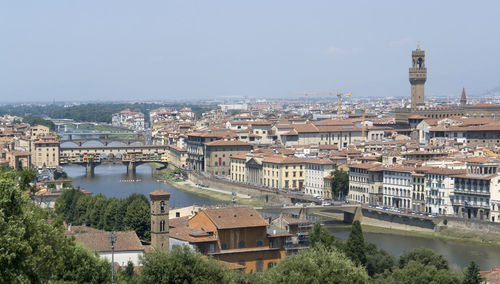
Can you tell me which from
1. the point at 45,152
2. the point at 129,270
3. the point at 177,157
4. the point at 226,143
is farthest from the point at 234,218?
the point at 177,157

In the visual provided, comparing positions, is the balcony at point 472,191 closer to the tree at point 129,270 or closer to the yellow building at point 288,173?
the yellow building at point 288,173

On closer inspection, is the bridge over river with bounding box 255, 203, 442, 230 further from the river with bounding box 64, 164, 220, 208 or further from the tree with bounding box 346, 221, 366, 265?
the tree with bounding box 346, 221, 366, 265

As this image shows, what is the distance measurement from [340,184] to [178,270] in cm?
2646

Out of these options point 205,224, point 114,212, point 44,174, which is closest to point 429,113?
point 44,174

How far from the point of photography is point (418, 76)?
69438 millimetres

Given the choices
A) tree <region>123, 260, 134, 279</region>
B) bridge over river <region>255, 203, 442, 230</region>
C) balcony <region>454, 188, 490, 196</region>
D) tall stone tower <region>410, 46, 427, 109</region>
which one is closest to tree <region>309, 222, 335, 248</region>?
tree <region>123, 260, 134, 279</region>

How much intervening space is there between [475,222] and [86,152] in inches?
1454

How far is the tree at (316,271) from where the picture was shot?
18.2 metres

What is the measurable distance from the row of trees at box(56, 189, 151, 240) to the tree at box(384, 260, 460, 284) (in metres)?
8.37

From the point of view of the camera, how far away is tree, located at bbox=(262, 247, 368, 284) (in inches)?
717

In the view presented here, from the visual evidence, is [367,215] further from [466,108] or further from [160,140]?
[160,140]

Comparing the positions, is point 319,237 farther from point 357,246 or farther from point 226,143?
point 226,143

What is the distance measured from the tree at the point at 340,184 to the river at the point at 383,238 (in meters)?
5.65

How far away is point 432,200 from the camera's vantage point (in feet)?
129
